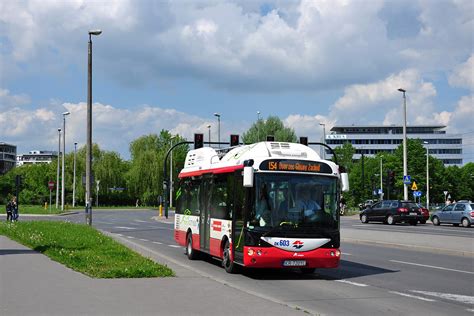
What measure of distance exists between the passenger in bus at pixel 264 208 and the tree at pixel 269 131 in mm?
66306

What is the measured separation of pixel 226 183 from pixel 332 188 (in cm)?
268

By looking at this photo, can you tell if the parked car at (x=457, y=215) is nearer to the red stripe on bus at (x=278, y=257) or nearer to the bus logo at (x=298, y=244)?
the red stripe on bus at (x=278, y=257)

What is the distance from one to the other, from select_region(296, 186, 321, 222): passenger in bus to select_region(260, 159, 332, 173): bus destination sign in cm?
45

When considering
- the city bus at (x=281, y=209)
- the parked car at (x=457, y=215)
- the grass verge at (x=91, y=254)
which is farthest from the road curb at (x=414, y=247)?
the parked car at (x=457, y=215)

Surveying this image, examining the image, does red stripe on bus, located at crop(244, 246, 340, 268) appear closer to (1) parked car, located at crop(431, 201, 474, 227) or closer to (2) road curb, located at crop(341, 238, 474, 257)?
(2) road curb, located at crop(341, 238, 474, 257)

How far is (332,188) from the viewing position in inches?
569

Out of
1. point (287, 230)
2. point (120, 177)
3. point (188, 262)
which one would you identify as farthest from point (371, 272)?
point (120, 177)

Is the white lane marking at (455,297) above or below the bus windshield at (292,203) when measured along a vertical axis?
below

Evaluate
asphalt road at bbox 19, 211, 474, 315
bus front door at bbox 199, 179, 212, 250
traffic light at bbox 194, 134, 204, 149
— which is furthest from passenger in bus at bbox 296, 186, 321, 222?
traffic light at bbox 194, 134, 204, 149

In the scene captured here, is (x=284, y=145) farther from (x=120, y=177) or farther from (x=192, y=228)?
(x=120, y=177)

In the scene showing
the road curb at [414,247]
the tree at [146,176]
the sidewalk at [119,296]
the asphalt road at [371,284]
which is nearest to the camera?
the sidewalk at [119,296]

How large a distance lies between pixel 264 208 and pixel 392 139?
16872cm

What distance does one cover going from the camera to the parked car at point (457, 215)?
136 ft

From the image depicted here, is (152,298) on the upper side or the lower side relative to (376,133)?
lower
